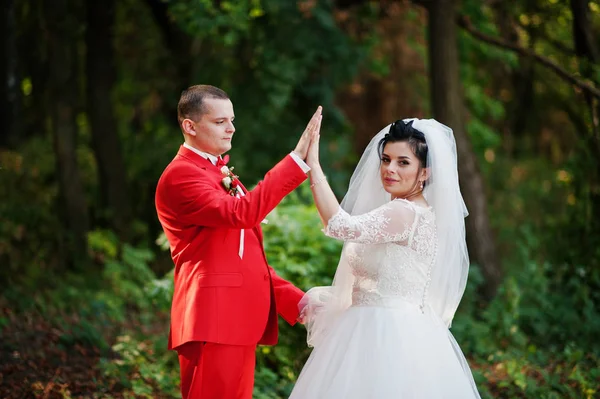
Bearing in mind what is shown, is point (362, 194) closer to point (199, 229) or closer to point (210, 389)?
point (199, 229)

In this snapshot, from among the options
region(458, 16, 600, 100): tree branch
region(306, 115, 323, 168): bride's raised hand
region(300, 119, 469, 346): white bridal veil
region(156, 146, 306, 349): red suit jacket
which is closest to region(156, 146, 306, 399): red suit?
region(156, 146, 306, 349): red suit jacket

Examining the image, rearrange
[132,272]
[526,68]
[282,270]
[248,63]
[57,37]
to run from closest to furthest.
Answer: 1. [282,270]
2. [132,272]
3. [57,37]
4. [248,63]
5. [526,68]

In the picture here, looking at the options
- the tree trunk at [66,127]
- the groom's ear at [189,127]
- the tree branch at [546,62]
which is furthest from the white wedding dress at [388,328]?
the tree trunk at [66,127]

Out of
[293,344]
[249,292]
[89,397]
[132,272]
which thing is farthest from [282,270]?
[132,272]

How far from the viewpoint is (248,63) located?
443 inches

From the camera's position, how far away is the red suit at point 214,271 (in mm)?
3867

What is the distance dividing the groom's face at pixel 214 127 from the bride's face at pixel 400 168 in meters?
0.84

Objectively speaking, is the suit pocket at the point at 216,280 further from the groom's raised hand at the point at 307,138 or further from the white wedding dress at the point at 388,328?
the groom's raised hand at the point at 307,138

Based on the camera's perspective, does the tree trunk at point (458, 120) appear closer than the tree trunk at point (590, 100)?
No

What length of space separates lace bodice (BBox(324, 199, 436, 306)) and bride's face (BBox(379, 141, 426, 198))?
9 centimetres

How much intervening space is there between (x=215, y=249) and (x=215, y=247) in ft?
0.03

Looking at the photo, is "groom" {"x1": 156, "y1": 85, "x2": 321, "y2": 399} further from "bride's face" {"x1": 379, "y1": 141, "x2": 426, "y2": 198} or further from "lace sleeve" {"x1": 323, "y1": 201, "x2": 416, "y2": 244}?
"bride's face" {"x1": 379, "y1": 141, "x2": 426, "y2": 198}

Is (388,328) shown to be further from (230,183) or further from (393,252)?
(230,183)

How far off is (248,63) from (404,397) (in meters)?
7.97
